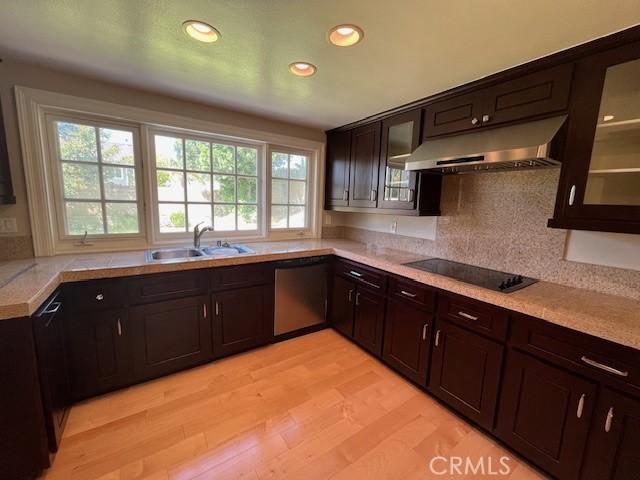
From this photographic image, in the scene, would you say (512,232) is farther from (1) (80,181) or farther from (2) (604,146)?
(1) (80,181)

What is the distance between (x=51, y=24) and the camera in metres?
1.34

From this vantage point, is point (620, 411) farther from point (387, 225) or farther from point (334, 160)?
point (334, 160)

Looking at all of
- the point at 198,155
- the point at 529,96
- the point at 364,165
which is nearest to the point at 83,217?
the point at 198,155

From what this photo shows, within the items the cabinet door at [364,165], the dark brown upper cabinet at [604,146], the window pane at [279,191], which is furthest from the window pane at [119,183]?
the dark brown upper cabinet at [604,146]

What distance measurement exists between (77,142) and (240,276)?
1613 millimetres

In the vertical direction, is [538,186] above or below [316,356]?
above

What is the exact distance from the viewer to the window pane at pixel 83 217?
210 cm

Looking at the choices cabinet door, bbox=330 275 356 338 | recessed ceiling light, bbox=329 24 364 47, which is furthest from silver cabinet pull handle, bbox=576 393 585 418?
recessed ceiling light, bbox=329 24 364 47

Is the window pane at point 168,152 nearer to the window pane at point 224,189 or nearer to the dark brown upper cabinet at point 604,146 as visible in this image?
the window pane at point 224,189

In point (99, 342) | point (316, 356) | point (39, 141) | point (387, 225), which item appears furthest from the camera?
point (387, 225)

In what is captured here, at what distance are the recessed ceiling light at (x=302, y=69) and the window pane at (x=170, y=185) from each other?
145 centimetres

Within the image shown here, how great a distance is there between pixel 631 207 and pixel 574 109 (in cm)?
57

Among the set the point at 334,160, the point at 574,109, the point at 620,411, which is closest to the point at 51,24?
the point at 334,160

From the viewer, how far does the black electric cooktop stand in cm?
166
